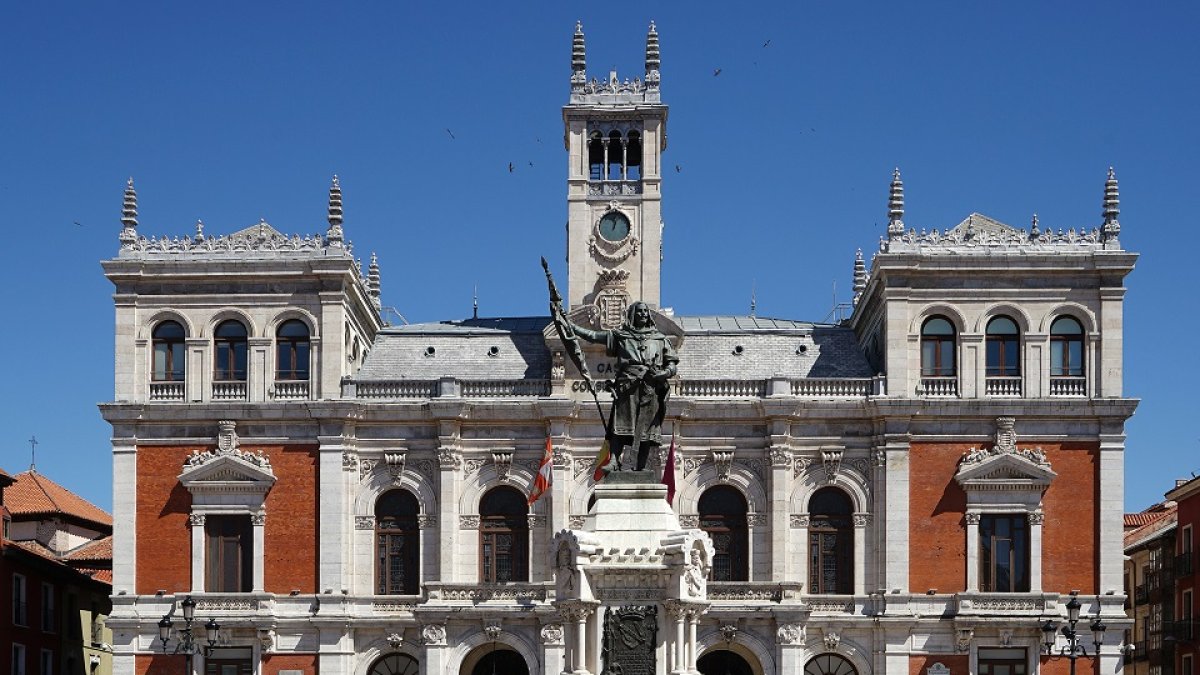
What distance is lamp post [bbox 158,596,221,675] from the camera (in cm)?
5422

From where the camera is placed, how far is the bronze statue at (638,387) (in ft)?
106

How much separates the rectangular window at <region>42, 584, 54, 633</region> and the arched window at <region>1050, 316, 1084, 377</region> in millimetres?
38019

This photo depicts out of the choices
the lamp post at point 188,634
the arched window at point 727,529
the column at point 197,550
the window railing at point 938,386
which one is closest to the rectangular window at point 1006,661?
the arched window at point 727,529

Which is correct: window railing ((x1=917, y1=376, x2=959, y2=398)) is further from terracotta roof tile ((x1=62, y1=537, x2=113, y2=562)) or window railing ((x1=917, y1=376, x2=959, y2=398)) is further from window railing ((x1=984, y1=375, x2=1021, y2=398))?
terracotta roof tile ((x1=62, y1=537, x2=113, y2=562))

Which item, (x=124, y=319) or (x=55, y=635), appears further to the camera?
(x=55, y=635)

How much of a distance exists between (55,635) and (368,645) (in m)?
17.6

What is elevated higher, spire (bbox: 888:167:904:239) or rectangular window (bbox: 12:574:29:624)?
spire (bbox: 888:167:904:239)

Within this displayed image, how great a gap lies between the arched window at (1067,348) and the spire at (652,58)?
15.8m

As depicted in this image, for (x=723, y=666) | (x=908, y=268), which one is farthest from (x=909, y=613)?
(x=908, y=268)

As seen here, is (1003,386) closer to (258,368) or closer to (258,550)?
(258,368)

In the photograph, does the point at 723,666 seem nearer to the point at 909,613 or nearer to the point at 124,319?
the point at 909,613

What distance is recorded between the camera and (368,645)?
64188 mm

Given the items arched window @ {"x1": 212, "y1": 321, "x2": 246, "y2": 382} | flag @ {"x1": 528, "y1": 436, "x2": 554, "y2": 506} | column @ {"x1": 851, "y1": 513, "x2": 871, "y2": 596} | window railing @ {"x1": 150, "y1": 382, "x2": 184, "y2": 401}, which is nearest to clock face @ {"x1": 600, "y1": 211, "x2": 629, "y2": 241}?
flag @ {"x1": 528, "y1": 436, "x2": 554, "y2": 506}

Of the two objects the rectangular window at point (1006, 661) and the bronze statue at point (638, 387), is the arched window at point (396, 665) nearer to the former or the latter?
Answer: the rectangular window at point (1006, 661)
